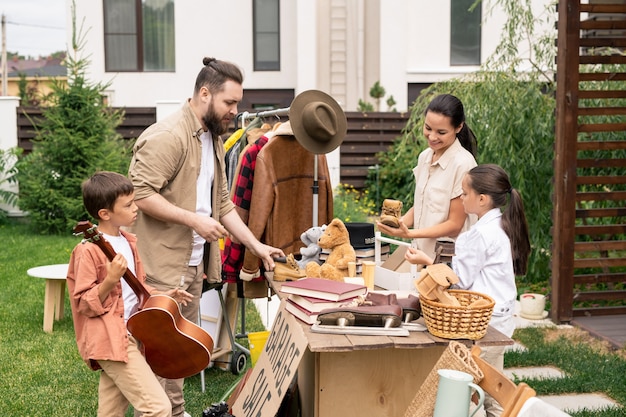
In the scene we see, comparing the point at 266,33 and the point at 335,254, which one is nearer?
the point at 335,254

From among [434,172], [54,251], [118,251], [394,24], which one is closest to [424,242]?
[434,172]

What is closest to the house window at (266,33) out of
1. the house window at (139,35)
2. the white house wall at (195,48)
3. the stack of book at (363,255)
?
the white house wall at (195,48)

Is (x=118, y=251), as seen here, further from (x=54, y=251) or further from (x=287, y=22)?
(x=287, y=22)

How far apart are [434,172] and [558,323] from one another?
3312 millimetres

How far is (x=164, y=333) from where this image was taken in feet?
11.1

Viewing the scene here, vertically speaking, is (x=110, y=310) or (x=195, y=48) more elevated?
(x=195, y=48)

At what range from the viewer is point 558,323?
22.5 feet

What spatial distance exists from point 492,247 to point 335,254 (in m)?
0.88

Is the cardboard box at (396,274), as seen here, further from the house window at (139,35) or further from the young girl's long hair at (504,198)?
the house window at (139,35)

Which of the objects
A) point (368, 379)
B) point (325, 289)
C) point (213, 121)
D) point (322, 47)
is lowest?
point (368, 379)

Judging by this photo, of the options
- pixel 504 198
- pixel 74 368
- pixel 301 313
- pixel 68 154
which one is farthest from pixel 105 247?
pixel 68 154

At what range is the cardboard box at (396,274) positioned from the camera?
12.6 feet

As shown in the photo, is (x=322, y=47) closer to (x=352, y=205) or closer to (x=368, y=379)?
(x=352, y=205)

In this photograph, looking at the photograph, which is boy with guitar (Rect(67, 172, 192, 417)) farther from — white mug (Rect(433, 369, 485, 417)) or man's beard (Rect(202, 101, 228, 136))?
white mug (Rect(433, 369, 485, 417))
